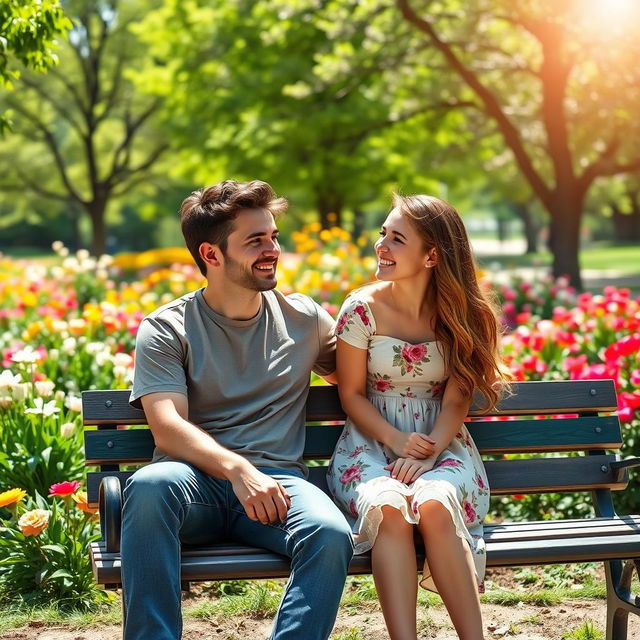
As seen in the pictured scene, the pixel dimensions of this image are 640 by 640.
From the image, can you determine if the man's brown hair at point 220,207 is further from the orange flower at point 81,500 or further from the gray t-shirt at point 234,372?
the orange flower at point 81,500

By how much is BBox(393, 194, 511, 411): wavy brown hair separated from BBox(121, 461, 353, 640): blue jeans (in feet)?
2.58

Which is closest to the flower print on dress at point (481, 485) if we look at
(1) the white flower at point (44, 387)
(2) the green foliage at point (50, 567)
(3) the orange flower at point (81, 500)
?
(3) the orange flower at point (81, 500)

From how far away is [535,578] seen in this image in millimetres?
4535

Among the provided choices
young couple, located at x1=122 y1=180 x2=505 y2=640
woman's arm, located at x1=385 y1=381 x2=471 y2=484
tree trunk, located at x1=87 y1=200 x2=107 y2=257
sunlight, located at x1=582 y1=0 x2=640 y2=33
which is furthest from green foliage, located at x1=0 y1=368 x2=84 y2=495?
tree trunk, located at x1=87 y1=200 x2=107 y2=257

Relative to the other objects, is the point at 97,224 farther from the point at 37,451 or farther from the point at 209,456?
the point at 209,456

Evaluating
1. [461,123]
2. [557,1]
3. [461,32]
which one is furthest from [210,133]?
[557,1]

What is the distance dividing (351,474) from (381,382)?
14.8 inches

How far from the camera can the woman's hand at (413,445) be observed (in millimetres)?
3512

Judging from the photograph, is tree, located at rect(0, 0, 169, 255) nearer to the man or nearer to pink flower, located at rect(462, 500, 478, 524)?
the man

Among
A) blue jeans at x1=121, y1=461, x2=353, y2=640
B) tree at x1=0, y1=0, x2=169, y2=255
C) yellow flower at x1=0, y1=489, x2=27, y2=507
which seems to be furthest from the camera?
tree at x1=0, y1=0, x2=169, y2=255

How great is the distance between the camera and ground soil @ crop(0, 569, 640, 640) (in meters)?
3.87

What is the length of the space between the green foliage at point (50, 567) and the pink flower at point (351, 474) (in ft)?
3.69

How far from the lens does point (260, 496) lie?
10.4 feet

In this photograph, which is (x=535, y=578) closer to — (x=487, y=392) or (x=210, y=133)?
(x=487, y=392)
